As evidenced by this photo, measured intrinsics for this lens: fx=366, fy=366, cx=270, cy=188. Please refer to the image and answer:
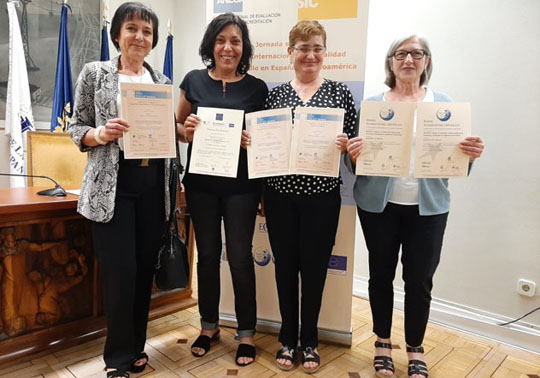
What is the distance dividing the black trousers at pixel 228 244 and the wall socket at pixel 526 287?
1592mm

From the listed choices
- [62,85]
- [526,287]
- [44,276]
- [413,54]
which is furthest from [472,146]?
[62,85]

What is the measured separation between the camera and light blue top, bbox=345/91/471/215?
4.98 ft

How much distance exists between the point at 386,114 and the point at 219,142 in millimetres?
708

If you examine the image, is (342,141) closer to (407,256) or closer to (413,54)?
(413,54)

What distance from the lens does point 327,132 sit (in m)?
1.54

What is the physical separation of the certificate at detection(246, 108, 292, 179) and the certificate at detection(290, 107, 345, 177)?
40 mm

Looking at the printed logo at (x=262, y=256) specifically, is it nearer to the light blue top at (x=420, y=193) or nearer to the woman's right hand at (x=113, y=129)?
the light blue top at (x=420, y=193)

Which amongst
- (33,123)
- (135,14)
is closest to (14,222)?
(135,14)

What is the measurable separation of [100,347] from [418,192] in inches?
70.3

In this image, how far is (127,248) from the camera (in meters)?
1.51

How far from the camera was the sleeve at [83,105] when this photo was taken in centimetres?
143

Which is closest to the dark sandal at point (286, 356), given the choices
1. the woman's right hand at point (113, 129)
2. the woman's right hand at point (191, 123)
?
the woman's right hand at point (191, 123)

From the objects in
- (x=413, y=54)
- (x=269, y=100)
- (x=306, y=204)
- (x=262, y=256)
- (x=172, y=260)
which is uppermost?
(x=413, y=54)

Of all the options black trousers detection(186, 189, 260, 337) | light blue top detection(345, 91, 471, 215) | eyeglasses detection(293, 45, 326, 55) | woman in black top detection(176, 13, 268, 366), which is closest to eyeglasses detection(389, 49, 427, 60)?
light blue top detection(345, 91, 471, 215)
